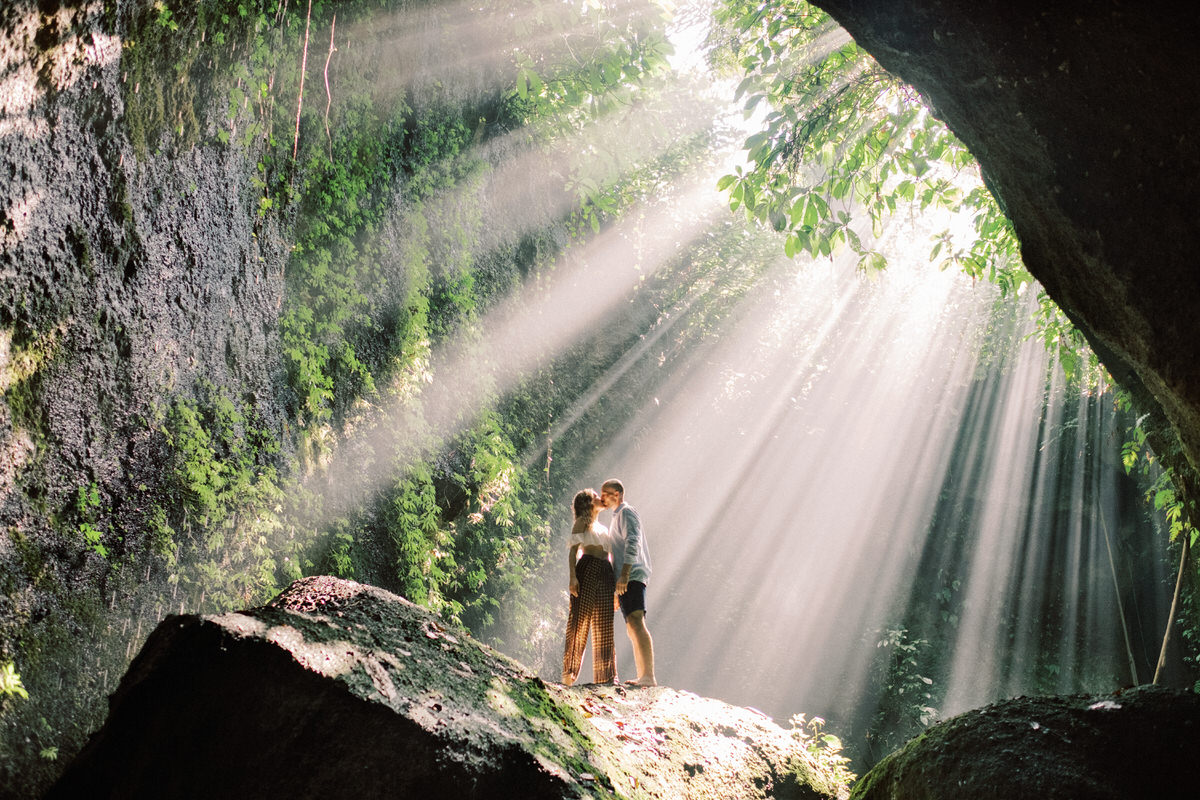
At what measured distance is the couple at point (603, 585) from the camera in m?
5.25

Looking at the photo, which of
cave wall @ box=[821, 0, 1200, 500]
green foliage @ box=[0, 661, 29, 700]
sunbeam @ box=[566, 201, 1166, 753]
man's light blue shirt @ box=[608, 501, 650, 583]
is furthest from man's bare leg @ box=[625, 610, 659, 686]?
sunbeam @ box=[566, 201, 1166, 753]

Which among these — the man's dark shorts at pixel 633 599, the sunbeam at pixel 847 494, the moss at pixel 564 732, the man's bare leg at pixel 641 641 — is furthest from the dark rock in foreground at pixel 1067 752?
the sunbeam at pixel 847 494

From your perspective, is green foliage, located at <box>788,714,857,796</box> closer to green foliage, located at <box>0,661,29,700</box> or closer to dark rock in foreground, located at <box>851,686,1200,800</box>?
dark rock in foreground, located at <box>851,686,1200,800</box>

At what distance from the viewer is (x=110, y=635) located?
299 centimetres

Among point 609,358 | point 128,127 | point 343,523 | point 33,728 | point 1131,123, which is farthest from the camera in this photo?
point 609,358

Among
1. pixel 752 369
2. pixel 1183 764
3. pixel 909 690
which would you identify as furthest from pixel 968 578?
pixel 1183 764

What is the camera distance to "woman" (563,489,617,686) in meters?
5.30

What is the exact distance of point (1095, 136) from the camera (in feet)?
5.76

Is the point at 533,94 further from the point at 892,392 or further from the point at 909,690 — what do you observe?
the point at 892,392

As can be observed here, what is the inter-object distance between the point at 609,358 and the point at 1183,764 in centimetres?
926

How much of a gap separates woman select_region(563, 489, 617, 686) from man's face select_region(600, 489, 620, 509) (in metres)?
0.21

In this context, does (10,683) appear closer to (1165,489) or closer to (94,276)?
(94,276)

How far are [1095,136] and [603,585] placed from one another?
4.52 m

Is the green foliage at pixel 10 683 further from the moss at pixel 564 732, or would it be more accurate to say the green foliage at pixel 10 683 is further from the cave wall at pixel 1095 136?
the cave wall at pixel 1095 136
